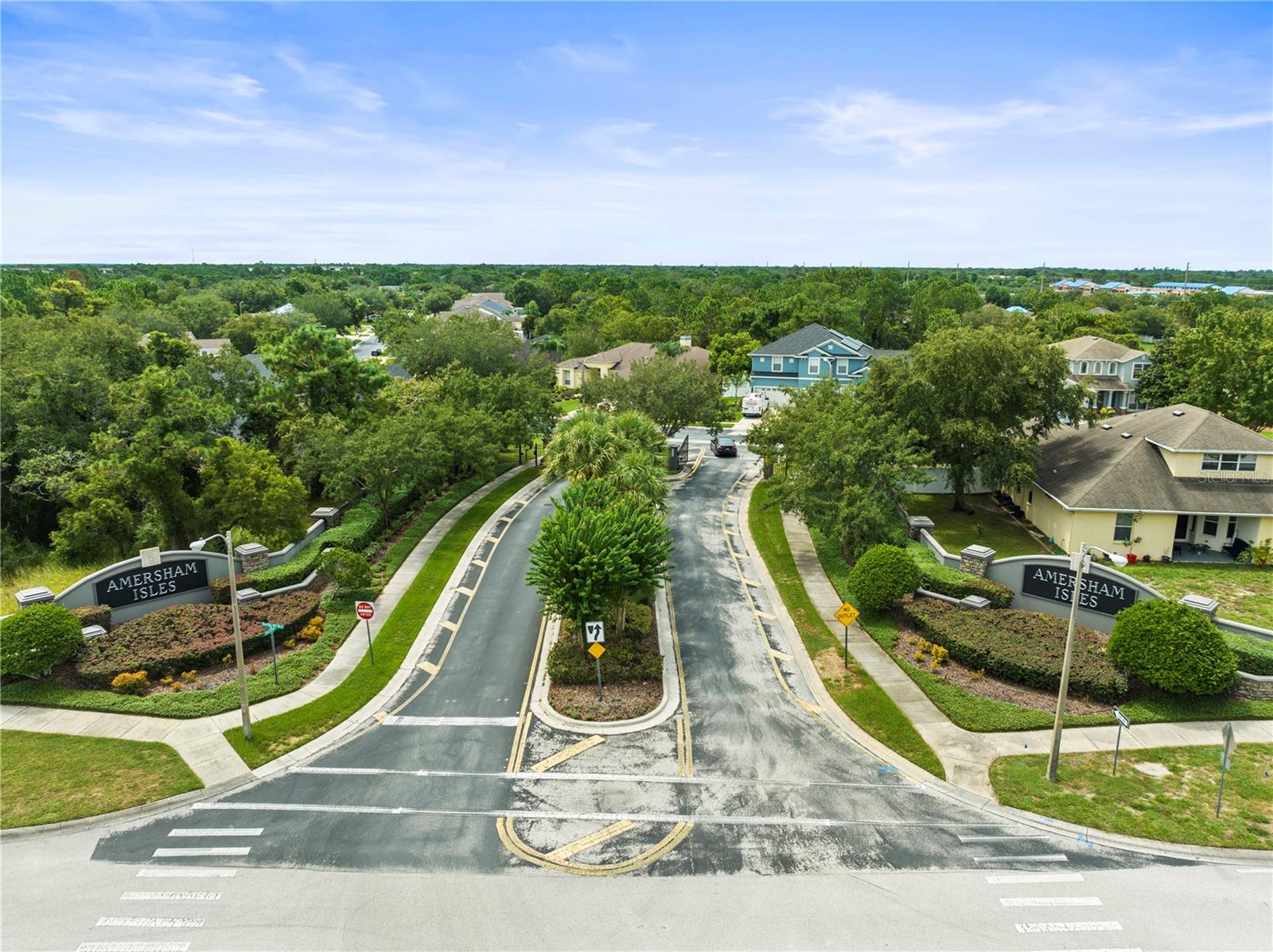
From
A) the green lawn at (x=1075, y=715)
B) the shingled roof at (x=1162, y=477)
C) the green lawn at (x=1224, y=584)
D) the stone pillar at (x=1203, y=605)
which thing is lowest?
the green lawn at (x=1075, y=715)

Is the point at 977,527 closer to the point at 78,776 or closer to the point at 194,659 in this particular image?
the point at 194,659

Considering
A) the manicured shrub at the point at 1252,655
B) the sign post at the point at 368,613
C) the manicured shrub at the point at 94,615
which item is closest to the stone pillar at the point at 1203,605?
the manicured shrub at the point at 1252,655

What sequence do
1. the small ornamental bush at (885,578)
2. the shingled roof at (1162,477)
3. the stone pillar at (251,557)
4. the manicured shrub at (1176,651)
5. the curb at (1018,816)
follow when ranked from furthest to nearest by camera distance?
the shingled roof at (1162,477) → the stone pillar at (251,557) → the small ornamental bush at (885,578) → the manicured shrub at (1176,651) → the curb at (1018,816)

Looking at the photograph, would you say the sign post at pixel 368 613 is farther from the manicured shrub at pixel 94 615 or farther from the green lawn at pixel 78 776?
the manicured shrub at pixel 94 615

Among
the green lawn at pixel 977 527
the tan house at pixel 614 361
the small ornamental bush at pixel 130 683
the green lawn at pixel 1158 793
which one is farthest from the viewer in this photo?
the tan house at pixel 614 361

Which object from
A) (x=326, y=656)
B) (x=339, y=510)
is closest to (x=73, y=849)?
(x=326, y=656)

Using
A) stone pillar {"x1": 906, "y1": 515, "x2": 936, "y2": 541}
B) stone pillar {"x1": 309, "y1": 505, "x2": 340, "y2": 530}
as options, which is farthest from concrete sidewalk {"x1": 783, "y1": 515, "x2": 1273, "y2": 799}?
stone pillar {"x1": 309, "y1": 505, "x2": 340, "y2": 530}
